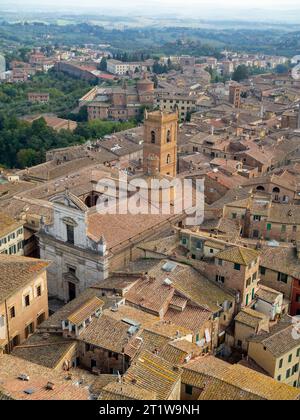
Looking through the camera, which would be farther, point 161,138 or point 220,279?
point 161,138

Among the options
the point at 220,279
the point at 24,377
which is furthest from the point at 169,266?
the point at 24,377

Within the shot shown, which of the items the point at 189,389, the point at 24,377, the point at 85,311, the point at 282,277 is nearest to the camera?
the point at 24,377

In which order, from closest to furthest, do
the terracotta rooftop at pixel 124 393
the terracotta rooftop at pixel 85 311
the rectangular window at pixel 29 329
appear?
the terracotta rooftop at pixel 124 393 → the terracotta rooftop at pixel 85 311 → the rectangular window at pixel 29 329

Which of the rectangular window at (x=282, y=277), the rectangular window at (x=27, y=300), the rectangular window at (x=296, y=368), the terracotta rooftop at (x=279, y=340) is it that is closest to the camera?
the terracotta rooftop at (x=279, y=340)

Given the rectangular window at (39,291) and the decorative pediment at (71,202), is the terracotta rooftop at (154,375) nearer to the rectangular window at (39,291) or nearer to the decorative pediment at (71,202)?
the rectangular window at (39,291)

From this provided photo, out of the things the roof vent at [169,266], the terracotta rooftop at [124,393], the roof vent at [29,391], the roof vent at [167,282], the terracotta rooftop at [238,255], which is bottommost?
the roof vent at [167,282]

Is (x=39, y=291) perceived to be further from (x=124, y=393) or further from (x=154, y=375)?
(x=124, y=393)

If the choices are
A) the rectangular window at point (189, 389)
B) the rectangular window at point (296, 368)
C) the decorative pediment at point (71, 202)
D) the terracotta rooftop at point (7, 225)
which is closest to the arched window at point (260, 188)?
the decorative pediment at point (71, 202)

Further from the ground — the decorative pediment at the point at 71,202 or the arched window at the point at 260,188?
the decorative pediment at the point at 71,202

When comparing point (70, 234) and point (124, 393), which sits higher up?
point (124, 393)

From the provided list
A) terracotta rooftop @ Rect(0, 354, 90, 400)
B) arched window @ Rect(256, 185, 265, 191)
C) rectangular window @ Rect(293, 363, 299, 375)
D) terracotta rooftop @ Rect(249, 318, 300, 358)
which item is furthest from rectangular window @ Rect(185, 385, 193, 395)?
arched window @ Rect(256, 185, 265, 191)
